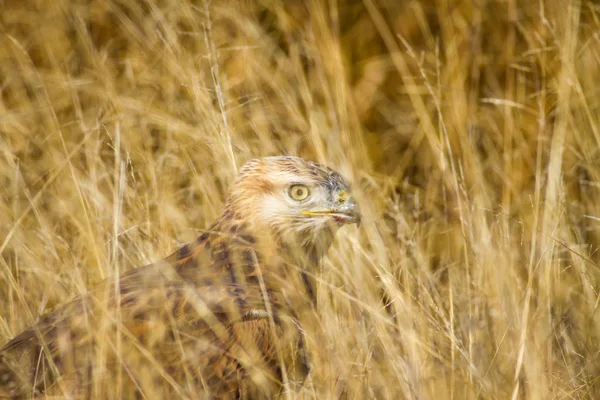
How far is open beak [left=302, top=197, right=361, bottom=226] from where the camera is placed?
334 centimetres

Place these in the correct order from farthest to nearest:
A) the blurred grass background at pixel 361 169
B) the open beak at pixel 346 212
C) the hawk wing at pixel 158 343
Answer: the open beak at pixel 346 212, the blurred grass background at pixel 361 169, the hawk wing at pixel 158 343

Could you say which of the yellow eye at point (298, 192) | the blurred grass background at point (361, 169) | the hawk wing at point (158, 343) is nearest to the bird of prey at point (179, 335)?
the hawk wing at point (158, 343)

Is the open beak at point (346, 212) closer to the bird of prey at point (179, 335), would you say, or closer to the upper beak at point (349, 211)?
the upper beak at point (349, 211)

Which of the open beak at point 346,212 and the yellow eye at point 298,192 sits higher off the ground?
the yellow eye at point 298,192

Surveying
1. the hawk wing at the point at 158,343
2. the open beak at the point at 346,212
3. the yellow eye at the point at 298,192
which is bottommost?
the hawk wing at the point at 158,343

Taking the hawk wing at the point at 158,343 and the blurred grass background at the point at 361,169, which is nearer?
the hawk wing at the point at 158,343

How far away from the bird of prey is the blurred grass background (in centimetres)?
12

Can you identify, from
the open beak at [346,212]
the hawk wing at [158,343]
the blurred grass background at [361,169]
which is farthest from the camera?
the open beak at [346,212]

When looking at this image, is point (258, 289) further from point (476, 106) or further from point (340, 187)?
point (476, 106)

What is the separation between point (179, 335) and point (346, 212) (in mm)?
848

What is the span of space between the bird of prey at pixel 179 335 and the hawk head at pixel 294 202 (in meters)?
0.15

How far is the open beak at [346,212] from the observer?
3340 millimetres

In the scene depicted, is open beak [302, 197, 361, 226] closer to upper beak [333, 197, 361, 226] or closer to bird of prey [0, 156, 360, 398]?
upper beak [333, 197, 361, 226]

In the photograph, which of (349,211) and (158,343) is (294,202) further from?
(158,343)
